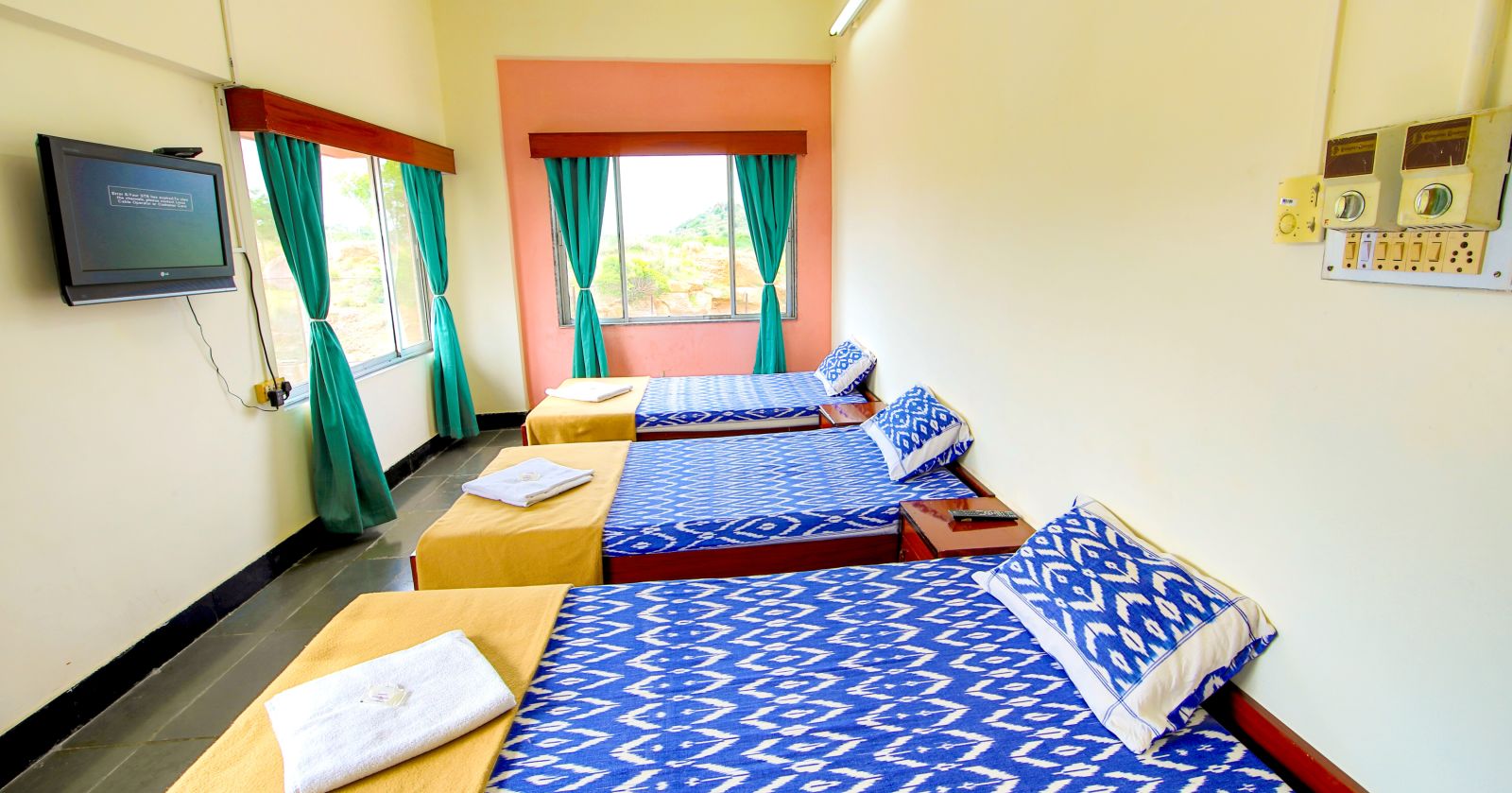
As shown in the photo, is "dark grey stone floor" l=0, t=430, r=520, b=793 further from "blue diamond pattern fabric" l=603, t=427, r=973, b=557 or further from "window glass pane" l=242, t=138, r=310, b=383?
"blue diamond pattern fabric" l=603, t=427, r=973, b=557

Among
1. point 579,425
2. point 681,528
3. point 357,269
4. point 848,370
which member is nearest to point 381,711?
point 681,528

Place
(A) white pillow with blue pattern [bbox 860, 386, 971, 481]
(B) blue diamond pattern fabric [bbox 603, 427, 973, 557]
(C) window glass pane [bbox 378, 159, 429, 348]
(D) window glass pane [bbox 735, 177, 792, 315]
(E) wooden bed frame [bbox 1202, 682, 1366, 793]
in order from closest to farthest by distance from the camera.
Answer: (E) wooden bed frame [bbox 1202, 682, 1366, 793], (B) blue diamond pattern fabric [bbox 603, 427, 973, 557], (A) white pillow with blue pattern [bbox 860, 386, 971, 481], (C) window glass pane [bbox 378, 159, 429, 348], (D) window glass pane [bbox 735, 177, 792, 315]

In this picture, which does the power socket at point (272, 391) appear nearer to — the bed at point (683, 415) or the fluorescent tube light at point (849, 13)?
the bed at point (683, 415)

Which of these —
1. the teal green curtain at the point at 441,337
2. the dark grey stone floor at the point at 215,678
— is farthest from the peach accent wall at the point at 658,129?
the dark grey stone floor at the point at 215,678

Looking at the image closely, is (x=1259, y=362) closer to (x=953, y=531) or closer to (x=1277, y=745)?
(x=1277, y=745)

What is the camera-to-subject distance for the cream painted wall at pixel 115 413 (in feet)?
6.76

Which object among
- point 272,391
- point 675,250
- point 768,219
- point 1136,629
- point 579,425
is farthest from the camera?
point 675,250

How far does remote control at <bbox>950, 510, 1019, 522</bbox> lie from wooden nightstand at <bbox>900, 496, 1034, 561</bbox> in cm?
1

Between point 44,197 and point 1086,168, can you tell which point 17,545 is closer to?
point 44,197

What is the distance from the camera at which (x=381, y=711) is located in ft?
4.81

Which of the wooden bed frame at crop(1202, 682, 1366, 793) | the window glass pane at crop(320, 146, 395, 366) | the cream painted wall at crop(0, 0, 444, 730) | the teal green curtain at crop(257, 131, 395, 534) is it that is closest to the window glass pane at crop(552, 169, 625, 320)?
the window glass pane at crop(320, 146, 395, 366)

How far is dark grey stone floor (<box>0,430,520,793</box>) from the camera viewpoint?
2.00 metres

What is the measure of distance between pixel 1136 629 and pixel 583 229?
467cm

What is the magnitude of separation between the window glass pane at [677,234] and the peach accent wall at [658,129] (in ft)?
0.73
